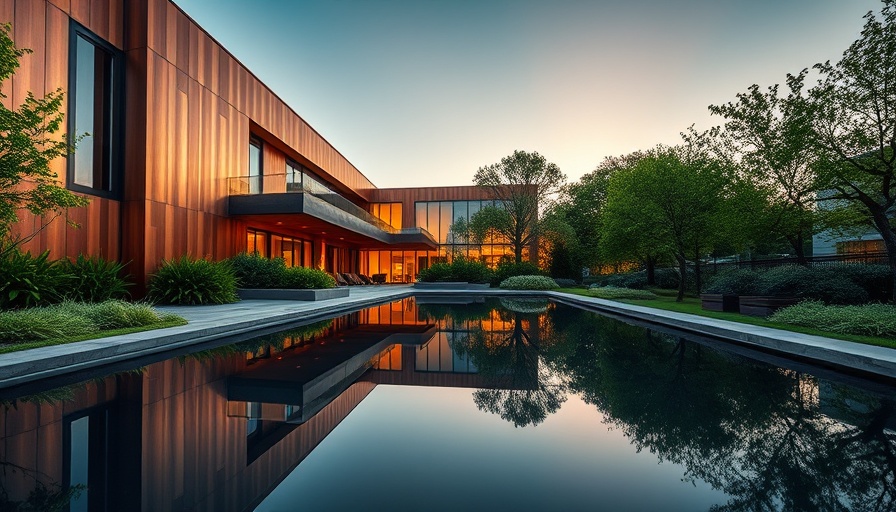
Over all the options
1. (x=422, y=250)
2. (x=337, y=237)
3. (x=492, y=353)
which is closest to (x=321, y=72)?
(x=337, y=237)

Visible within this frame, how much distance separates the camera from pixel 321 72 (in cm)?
2502

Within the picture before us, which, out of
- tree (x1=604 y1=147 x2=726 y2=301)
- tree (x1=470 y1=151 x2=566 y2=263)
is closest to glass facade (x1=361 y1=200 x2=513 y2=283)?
tree (x1=470 y1=151 x2=566 y2=263)

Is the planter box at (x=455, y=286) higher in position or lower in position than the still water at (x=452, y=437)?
lower

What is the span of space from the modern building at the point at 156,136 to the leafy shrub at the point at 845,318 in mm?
16392

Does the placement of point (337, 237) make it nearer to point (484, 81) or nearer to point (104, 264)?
point (484, 81)

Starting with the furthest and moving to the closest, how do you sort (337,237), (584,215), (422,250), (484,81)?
(422,250)
(584,215)
(337,237)
(484,81)

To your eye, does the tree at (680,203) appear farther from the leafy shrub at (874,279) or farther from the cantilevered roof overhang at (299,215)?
the cantilevered roof overhang at (299,215)

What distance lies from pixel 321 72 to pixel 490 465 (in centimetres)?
2686

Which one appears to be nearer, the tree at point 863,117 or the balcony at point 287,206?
the tree at point 863,117

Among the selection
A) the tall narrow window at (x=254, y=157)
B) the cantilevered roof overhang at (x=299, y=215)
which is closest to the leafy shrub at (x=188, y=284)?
the cantilevered roof overhang at (x=299, y=215)

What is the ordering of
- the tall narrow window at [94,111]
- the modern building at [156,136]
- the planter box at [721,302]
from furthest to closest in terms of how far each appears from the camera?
the planter box at [721,302]
the tall narrow window at [94,111]
the modern building at [156,136]

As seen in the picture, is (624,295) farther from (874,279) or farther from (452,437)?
(452,437)

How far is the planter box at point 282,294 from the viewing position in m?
15.4

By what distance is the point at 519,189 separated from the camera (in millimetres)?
29828
